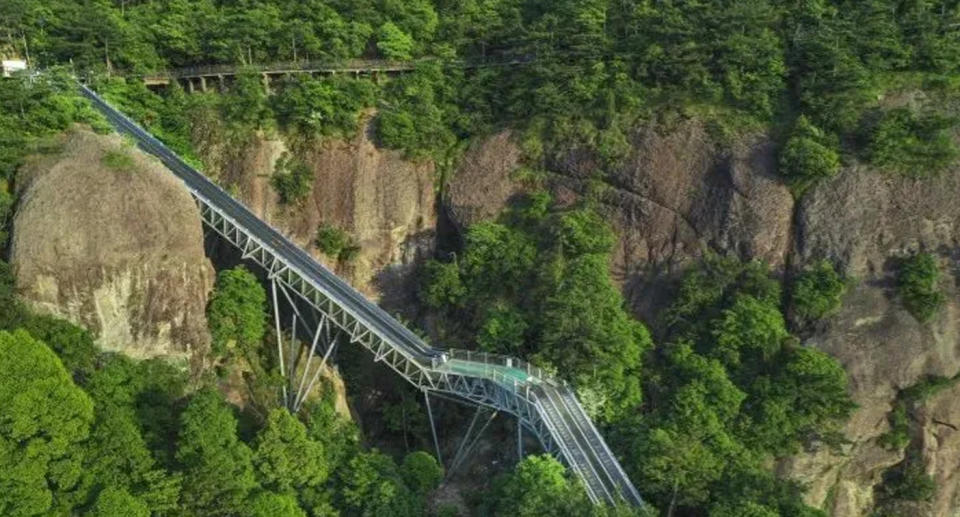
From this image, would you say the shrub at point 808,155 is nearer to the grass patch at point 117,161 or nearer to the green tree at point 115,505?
the grass patch at point 117,161

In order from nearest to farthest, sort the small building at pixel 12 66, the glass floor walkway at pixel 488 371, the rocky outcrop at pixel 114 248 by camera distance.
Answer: the rocky outcrop at pixel 114 248
the glass floor walkway at pixel 488 371
the small building at pixel 12 66

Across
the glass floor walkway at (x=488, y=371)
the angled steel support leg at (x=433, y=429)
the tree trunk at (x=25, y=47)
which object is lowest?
the angled steel support leg at (x=433, y=429)

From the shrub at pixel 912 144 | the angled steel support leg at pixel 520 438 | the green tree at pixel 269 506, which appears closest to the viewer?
the green tree at pixel 269 506

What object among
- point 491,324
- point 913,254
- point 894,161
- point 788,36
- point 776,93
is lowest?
point 491,324

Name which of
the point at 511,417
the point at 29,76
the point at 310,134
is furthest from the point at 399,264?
the point at 29,76

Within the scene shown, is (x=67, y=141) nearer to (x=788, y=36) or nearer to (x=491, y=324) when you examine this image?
(x=491, y=324)

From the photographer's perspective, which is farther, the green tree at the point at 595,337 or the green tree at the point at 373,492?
the green tree at the point at 595,337

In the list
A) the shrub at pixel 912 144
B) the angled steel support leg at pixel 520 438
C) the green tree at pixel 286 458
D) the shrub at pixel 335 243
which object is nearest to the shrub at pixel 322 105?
the shrub at pixel 335 243

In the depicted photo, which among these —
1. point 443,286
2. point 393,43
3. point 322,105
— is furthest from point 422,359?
point 393,43
